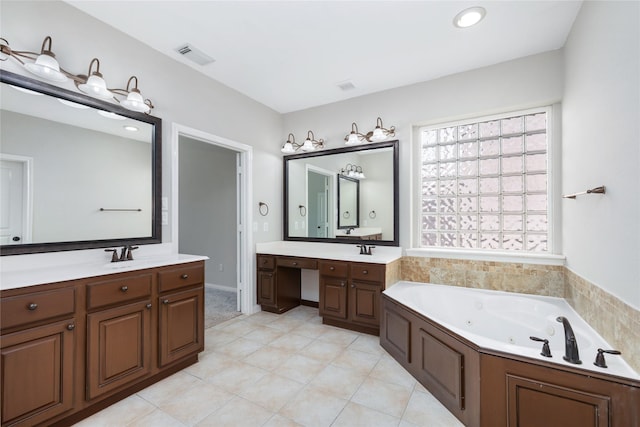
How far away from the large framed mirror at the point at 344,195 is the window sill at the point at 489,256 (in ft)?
1.11

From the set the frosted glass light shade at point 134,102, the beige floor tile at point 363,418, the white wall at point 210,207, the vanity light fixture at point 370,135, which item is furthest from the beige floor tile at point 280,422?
the white wall at point 210,207

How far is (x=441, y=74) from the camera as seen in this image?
120 inches

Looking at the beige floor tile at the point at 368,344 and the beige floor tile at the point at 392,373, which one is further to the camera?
the beige floor tile at the point at 368,344

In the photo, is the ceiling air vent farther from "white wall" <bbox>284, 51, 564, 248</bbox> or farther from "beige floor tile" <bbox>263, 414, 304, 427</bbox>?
"beige floor tile" <bbox>263, 414, 304, 427</bbox>

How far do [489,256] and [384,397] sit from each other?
1.74m

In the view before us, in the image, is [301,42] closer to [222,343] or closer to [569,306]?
[222,343]

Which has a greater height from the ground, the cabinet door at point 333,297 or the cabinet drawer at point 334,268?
the cabinet drawer at point 334,268

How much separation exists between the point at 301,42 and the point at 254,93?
1243mm

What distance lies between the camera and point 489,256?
2820mm

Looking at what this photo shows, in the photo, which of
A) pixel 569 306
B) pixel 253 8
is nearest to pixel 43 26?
pixel 253 8

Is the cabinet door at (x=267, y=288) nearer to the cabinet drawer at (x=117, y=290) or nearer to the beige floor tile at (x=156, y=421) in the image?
the cabinet drawer at (x=117, y=290)

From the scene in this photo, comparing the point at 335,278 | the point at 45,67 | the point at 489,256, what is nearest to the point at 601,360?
the point at 489,256

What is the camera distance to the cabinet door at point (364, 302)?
9.62ft

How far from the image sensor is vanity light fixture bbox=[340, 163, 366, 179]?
3607mm
